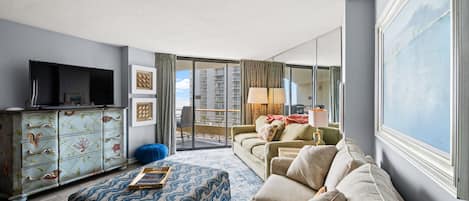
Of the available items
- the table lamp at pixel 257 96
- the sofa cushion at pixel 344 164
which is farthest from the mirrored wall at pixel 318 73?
the sofa cushion at pixel 344 164

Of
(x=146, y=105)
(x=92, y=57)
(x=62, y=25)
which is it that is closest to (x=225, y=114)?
(x=146, y=105)

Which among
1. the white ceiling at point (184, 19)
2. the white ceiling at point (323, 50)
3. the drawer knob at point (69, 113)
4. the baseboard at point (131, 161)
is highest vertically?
the white ceiling at point (184, 19)

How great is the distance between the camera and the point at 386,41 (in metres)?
1.71

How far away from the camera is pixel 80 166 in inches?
126

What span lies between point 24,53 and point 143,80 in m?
1.78

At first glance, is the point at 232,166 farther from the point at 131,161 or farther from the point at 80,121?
the point at 80,121

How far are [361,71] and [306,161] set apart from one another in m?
1.07

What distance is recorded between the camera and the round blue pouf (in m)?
4.20

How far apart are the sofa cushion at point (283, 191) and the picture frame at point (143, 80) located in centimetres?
334

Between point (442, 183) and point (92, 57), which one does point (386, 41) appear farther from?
point (92, 57)

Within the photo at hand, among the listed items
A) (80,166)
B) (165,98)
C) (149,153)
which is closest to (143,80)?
(165,98)

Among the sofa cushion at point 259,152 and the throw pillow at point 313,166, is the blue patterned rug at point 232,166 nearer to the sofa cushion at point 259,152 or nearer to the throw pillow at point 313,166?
the sofa cushion at point 259,152

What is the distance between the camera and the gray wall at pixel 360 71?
2.20 m

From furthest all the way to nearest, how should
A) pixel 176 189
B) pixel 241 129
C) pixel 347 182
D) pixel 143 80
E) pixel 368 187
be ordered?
pixel 241 129
pixel 143 80
pixel 176 189
pixel 347 182
pixel 368 187
